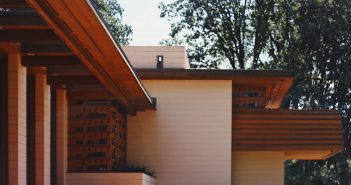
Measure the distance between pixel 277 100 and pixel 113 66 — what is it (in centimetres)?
781

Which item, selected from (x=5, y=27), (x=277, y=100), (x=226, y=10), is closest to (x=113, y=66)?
(x=5, y=27)

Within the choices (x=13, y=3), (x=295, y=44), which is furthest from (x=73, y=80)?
(x=295, y=44)

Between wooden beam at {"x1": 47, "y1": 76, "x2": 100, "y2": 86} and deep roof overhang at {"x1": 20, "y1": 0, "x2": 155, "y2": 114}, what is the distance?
261 mm

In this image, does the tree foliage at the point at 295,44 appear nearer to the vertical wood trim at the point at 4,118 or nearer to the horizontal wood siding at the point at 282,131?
the horizontal wood siding at the point at 282,131

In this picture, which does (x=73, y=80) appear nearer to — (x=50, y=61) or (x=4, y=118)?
(x=50, y=61)

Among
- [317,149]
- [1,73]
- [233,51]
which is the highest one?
[233,51]

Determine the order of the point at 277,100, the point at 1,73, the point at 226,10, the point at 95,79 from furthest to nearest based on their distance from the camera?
the point at 226,10, the point at 277,100, the point at 95,79, the point at 1,73

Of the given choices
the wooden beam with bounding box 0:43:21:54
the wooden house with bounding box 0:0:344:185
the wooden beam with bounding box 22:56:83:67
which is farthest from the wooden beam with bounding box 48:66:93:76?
the wooden beam with bounding box 0:43:21:54

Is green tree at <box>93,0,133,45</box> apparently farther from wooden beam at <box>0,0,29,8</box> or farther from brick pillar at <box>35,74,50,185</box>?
wooden beam at <box>0,0,29,8</box>

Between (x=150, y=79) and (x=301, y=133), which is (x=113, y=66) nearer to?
(x=150, y=79)

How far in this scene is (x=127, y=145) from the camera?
51.3 ft

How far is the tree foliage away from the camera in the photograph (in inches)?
998

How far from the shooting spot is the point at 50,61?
416 inches

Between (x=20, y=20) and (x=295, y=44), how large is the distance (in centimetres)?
1826
